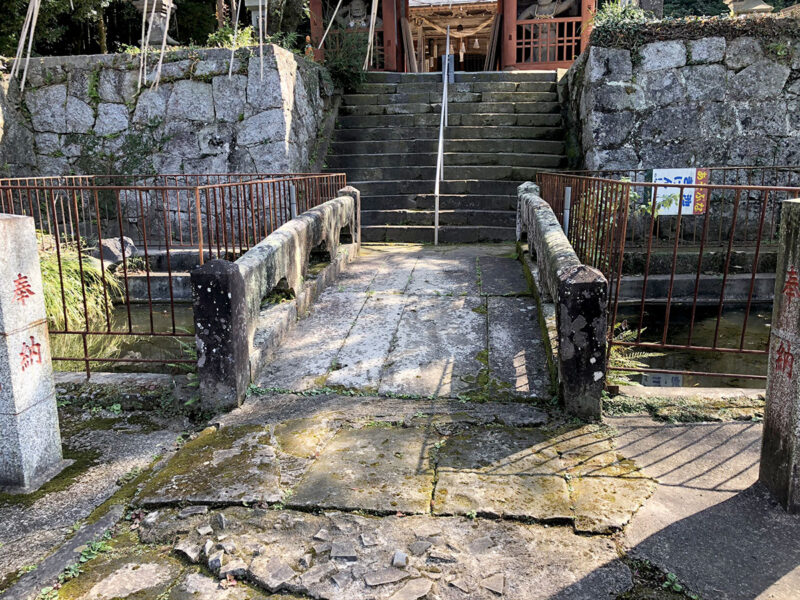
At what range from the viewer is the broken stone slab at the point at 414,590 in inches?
85.3

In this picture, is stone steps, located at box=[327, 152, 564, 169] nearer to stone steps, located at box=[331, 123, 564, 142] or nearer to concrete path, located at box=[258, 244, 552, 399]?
stone steps, located at box=[331, 123, 564, 142]

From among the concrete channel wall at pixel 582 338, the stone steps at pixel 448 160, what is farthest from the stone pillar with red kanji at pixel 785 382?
the stone steps at pixel 448 160

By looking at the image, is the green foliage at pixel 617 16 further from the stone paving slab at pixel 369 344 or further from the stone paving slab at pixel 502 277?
the stone paving slab at pixel 369 344

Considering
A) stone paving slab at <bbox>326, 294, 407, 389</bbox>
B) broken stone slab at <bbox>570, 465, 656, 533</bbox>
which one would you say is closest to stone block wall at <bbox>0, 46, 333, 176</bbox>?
stone paving slab at <bbox>326, 294, 407, 389</bbox>

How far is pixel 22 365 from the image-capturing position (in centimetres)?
297

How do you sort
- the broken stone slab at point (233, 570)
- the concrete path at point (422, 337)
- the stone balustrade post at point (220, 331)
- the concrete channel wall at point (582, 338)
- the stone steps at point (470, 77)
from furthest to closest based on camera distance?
the stone steps at point (470, 77) < the concrete path at point (422, 337) < the stone balustrade post at point (220, 331) < the concrete channel wall at point (582, 338) < the broken stone slab at point (233, 570)

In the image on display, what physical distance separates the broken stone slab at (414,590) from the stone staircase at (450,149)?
680 centimetres

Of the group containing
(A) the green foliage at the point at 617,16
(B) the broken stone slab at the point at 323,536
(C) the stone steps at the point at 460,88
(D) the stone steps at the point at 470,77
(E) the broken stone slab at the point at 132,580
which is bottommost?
(E) the broken stone slab at the point at 132,580

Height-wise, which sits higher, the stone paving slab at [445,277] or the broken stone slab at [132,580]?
the stone paving slab at [445,277]

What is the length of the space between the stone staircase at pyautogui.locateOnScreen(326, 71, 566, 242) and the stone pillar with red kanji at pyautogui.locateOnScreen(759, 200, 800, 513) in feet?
19.7

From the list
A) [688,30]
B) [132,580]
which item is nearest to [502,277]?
[132,580]

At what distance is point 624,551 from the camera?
7.83 ft

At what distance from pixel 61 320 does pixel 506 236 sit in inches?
219

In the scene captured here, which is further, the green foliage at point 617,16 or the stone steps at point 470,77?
the stone steps at point 470,77
